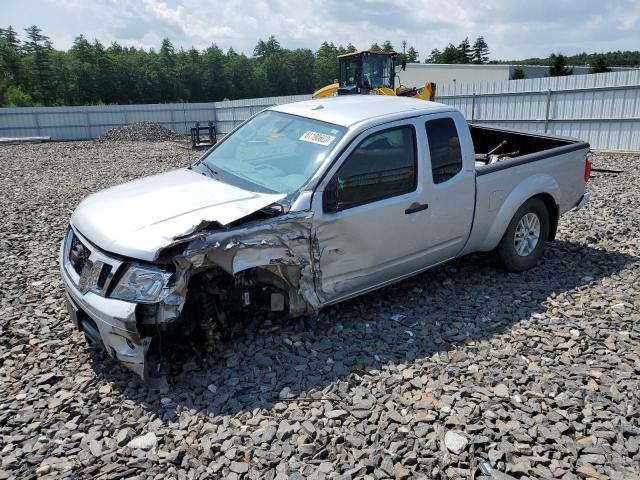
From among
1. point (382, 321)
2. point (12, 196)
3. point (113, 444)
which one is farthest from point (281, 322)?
point (12, 196)

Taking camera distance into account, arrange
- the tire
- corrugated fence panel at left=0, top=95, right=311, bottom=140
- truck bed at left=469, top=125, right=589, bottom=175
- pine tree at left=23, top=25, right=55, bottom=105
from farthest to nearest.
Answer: pine tree at left=23, top=25, right=55, bottom=105 < corrugated fence panel at left=0, top=95, right=311, bottom=140 < truck bed at left=469, top=125, right=589, bottom=175 < the tire

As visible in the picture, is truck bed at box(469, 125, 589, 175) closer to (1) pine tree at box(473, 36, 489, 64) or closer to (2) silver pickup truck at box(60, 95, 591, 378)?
(2) silver pickup truck at box(60, 95, 591, 378)

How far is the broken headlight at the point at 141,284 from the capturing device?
3.30 meters

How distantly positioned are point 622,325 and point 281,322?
3051 mm

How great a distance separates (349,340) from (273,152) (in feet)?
6.06

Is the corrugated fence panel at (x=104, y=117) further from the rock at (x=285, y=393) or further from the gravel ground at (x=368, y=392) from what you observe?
the rock at (x=285, y=393)

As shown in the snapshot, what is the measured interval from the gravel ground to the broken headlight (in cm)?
76

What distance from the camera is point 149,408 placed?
3400mm

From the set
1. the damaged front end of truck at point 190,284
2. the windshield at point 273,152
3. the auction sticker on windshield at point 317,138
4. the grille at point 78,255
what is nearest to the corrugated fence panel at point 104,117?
the windshield at point 273,152

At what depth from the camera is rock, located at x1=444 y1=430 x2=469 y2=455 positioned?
9.71 feet

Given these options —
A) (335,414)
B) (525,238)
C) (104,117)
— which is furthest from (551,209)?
(104,117)

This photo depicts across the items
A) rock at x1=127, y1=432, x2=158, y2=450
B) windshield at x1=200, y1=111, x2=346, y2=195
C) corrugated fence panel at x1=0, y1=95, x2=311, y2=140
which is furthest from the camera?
corrugated fence panel at x1=0, y1=95, x2=311, y2=140

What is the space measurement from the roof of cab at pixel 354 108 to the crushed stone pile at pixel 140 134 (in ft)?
77.9

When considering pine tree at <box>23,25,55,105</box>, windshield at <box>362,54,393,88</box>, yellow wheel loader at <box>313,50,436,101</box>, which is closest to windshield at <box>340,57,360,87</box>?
yellow wheel loader at <box>313,50,436,101</box>
